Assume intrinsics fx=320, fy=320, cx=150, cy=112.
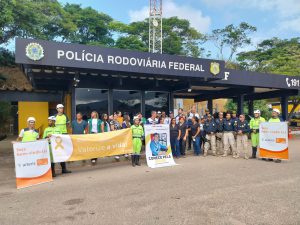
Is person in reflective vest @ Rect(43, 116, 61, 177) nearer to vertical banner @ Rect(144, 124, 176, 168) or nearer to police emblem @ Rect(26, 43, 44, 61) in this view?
police emblem @ Rect(26, 43, 44, 61)

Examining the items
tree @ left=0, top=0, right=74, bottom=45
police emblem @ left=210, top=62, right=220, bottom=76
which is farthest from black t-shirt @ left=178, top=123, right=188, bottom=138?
tree @ left=0, top=0, right=74, bottom=45

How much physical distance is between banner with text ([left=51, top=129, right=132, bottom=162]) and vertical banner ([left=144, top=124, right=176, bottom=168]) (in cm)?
65

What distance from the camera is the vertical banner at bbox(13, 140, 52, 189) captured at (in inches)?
317

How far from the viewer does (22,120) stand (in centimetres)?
2425

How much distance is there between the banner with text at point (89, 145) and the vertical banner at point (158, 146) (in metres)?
0.65

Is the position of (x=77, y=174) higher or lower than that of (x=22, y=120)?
lower

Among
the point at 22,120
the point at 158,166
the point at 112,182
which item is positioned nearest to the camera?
the point at 112,182

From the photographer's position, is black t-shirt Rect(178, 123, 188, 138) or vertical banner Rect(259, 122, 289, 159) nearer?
vertical banner Rect(259, 122, 289, 159)

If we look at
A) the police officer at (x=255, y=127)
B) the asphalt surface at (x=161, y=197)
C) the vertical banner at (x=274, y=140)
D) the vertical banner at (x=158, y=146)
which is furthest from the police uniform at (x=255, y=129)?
the vertical banner at (x=158, y=146)

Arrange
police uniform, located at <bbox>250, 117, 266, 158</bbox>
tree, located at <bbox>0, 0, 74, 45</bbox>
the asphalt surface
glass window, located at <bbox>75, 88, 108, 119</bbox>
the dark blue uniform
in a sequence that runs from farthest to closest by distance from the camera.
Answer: tree, located at <bbox>0, 0, 74, 45</bbox>, glass window, located at <bbox>75, 88, 108, 119</bbox>, the dark blue uniform, police uniform, located at <bbox>250, 117, 266, 158</bbox>, the asphalt surface

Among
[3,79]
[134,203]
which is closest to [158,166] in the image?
[134,203]

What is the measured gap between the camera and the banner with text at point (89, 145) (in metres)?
9.22

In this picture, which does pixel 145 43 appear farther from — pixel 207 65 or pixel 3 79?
pixel 207 65

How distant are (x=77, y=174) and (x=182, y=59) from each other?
7.26m
